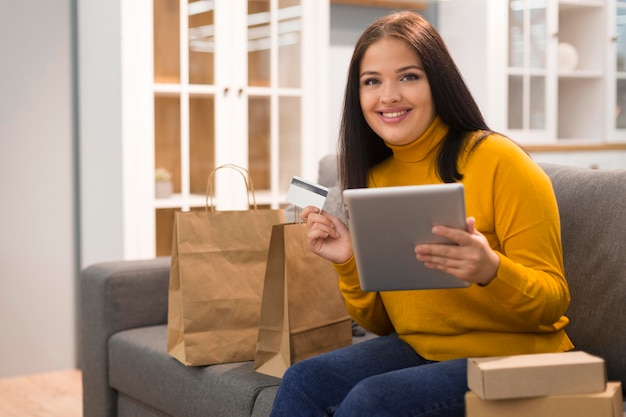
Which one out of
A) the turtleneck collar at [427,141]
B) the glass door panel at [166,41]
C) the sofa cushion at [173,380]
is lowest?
the sofa cushion at [173,380]

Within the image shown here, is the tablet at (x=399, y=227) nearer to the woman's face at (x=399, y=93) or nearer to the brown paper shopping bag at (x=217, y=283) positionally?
the woman's face at (x=399, y=93)

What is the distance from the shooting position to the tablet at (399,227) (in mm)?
1389

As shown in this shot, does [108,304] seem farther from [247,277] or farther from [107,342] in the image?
[247,277]

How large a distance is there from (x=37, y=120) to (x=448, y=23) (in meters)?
1.91

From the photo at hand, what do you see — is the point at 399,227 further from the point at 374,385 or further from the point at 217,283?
the point at 217,283

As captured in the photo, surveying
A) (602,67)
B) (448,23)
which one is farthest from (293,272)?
(602,67)

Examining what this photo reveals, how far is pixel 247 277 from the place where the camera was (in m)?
2.18

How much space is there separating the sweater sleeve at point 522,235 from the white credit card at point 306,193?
291mm

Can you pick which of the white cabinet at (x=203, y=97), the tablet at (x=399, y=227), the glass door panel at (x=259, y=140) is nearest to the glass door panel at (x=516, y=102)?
the white cabinet at (x=203, y=97)

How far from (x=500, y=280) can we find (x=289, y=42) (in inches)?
88.7

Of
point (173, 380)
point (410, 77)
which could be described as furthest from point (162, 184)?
point (410, 77)

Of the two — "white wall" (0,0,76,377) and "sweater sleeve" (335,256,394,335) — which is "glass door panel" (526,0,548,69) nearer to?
"white wall" (0,0,76,377)

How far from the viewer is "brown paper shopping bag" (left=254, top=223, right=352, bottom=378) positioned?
1991 mm

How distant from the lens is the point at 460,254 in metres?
1.43
